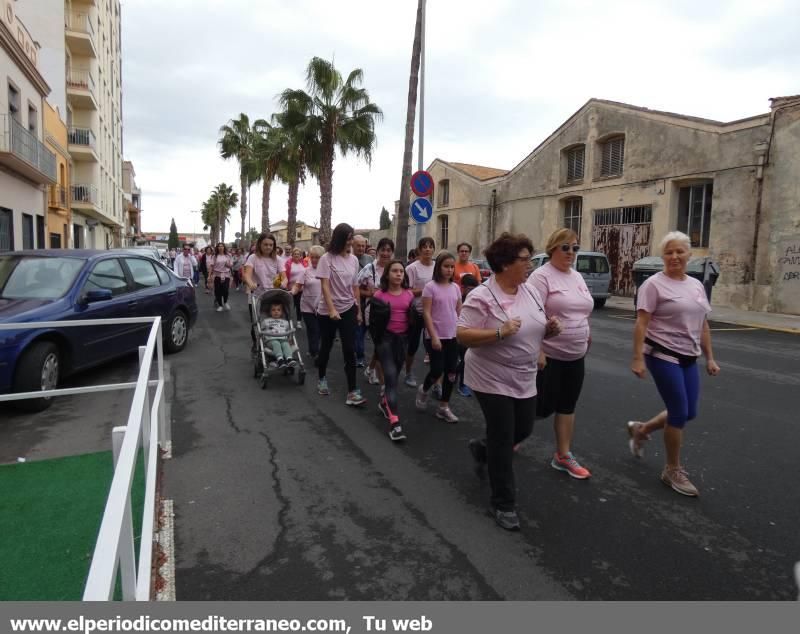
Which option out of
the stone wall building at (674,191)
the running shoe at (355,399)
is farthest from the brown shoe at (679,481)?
the stone wall building at (674,191)

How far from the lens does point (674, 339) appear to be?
12.1ft

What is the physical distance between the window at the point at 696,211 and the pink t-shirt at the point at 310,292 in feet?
51.7

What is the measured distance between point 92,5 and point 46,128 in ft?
42.0

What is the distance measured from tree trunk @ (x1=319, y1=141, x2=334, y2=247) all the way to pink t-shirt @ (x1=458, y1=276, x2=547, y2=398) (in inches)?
747

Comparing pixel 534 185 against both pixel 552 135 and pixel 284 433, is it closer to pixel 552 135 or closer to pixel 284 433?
pixel 552 135

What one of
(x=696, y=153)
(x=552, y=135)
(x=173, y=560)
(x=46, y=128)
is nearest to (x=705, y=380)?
(x=173, y=560)

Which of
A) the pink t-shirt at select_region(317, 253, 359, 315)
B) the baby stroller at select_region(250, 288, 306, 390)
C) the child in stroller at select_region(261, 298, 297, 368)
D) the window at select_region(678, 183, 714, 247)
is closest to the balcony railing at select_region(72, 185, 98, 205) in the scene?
the baby stroller at select_region(250, 288, 306, 390)

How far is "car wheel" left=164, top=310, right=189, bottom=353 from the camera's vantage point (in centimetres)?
820

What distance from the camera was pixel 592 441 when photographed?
15.6ft

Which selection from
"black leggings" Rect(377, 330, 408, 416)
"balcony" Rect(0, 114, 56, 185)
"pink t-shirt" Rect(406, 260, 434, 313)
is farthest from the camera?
"balcony" Rect(0, 114, 56, 185)

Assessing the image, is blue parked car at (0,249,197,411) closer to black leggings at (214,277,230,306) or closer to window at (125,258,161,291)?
window at (125,258,161,291)

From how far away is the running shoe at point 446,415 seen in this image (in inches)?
205

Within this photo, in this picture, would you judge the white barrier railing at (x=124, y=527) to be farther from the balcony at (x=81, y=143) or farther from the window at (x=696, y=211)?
the balcony at (x=81, y=143)
